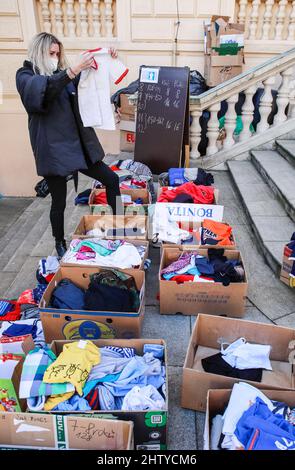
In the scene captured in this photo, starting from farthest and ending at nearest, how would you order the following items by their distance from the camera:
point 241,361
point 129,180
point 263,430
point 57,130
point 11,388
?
point 129,180, point 57,130, point 241,361, point 11,388, point 263,430

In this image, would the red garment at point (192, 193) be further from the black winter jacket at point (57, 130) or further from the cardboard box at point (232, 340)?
the cardboard box at point (232, 340)

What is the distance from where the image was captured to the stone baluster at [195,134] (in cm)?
518

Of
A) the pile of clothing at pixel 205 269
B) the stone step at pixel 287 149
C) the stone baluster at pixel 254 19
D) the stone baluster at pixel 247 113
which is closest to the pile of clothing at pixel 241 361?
the pile of clothing at pixel 205 269

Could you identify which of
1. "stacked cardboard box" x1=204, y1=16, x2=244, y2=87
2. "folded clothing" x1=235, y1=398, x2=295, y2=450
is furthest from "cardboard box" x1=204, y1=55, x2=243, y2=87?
"folded clothing" x1=235, y1=398, x2=295, y2=450

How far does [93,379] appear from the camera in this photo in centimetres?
199

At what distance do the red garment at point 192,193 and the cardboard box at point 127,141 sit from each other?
79.4 inches

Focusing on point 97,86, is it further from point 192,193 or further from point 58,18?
point 58,18

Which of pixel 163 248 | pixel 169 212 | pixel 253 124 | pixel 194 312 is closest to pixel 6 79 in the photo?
pixel 253 124

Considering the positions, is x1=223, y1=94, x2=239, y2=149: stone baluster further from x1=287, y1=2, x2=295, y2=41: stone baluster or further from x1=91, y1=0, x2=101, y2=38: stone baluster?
x1=91, y1=0, x2=101, y2=38: stone baluster

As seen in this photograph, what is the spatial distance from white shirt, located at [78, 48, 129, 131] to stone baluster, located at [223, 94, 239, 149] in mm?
2538

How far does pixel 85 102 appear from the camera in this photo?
2.98 metres

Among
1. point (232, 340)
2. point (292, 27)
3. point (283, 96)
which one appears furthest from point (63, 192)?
point (292, 27)

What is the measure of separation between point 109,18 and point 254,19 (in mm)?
2296

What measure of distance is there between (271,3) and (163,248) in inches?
193
